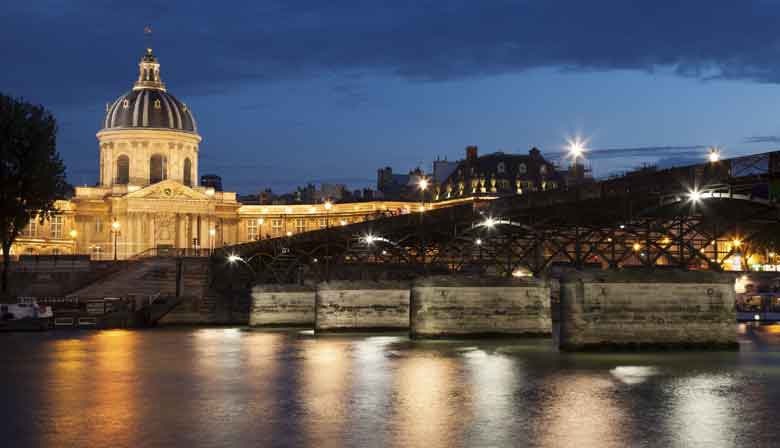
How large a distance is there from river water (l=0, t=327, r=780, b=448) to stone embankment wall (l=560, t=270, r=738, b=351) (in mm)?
1234

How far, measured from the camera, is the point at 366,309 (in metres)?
90.0

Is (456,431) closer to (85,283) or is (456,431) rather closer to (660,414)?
(660,414)

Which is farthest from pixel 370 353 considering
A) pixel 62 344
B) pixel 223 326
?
pixel 223 326

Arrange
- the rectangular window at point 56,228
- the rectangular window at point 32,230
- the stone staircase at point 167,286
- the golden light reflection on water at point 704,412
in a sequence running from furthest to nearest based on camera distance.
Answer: the rectangular window at point 56,228, the rectangular window at point 32,230, the stone staircase at point 167,286, the golden light reflection on water at point 704,412

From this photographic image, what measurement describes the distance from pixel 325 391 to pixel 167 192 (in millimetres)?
145084

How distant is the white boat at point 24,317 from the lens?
95.6 m

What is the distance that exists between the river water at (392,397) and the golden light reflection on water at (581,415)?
0.08 m

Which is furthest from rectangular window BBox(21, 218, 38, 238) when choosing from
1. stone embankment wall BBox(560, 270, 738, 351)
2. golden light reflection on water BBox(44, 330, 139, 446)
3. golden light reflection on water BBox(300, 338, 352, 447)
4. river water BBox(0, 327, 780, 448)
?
stone embankment wall BBox(560, 270, 738, 351)

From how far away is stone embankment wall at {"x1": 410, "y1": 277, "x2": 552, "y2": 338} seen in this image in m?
74.3

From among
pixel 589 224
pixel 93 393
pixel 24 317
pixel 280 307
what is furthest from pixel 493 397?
pixel 280 307

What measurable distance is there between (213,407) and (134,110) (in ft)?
529

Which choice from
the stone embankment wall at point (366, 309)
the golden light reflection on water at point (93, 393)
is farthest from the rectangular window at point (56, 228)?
the golden light reflection on water at point (93, 393)

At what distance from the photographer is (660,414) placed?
40531 millimetres

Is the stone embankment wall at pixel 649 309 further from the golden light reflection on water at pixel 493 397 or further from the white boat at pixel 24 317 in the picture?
the white boat at pixel 24 317
